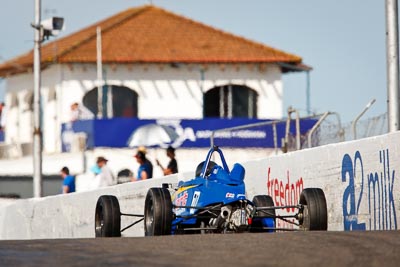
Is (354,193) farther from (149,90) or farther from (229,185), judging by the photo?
(149,90)

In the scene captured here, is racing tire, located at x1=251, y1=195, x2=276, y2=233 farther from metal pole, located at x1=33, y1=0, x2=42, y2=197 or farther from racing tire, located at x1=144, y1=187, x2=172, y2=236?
metal pole, located at x1=33, y1=0, x2=42, y2=197

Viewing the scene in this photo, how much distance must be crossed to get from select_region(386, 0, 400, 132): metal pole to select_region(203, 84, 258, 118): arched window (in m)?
37.6

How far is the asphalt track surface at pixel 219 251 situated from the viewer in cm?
1044

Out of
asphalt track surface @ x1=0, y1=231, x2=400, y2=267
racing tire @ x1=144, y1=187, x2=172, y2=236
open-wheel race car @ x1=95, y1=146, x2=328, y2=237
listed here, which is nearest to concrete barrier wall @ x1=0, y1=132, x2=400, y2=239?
open-wheel race car @ x1=95, y1=146, x2=328, y2=237

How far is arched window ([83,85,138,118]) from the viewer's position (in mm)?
56062

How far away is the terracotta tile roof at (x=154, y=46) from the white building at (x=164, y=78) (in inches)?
1.6

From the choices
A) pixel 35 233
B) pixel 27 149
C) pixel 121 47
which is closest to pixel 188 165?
pixel 27 149

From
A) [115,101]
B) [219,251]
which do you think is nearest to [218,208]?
[219,251]

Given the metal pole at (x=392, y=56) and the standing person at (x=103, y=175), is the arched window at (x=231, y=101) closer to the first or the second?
the standing person at (x=103, y=175)

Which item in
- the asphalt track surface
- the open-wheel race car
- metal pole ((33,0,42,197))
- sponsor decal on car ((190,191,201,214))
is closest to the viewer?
the asphalt track surface

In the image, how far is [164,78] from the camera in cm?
5659

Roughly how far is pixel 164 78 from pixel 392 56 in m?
38.1

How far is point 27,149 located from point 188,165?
8836 mm

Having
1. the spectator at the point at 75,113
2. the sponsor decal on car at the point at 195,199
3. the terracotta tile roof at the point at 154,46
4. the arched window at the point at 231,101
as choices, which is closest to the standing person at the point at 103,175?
the sponsor decal on car at the point at 195,199
